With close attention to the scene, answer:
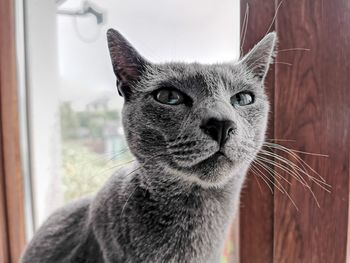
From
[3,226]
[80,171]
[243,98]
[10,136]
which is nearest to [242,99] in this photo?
[243,98]

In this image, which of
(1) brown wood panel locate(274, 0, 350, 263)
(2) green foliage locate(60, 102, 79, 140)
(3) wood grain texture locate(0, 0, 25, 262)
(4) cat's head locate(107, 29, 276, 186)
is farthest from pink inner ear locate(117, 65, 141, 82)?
(3) wood grain texture locate(0, 0, 25, 262)

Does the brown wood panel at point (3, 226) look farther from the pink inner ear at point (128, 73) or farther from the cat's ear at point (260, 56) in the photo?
the cat's ear at point (260, 56)

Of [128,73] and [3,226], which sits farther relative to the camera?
[3,226]

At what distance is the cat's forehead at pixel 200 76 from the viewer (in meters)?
0.51

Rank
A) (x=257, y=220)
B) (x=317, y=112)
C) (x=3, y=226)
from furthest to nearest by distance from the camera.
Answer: (x=3, y=226) < (x=257, y=220) < (x=317, y=112)

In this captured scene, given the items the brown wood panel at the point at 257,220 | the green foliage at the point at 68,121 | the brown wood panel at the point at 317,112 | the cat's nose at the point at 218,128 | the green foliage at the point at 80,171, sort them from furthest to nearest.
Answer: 1. the green foliage at the point at 68,121
2. the green foliage at the point at 80,171
3. the brown wood panel at the point at 257,220
4. the brown wood panel at the point at 317,112
5. the cat's nose at the point at 218,128

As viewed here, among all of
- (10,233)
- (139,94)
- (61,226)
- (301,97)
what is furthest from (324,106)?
(10,233)

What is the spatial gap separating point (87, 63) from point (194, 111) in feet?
1.39

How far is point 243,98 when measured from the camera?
21.6 inches

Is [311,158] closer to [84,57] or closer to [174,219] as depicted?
[174,219]

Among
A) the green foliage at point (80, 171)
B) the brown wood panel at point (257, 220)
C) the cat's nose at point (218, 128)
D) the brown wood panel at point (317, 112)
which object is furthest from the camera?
the green foliage at point (80, 171)

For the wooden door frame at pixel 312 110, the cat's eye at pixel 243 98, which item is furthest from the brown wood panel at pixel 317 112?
the cat's eye at pixel 243 98

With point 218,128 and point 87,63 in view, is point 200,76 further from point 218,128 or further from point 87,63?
point 87,63

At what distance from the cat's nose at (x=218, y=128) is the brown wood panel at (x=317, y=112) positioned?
209mm
